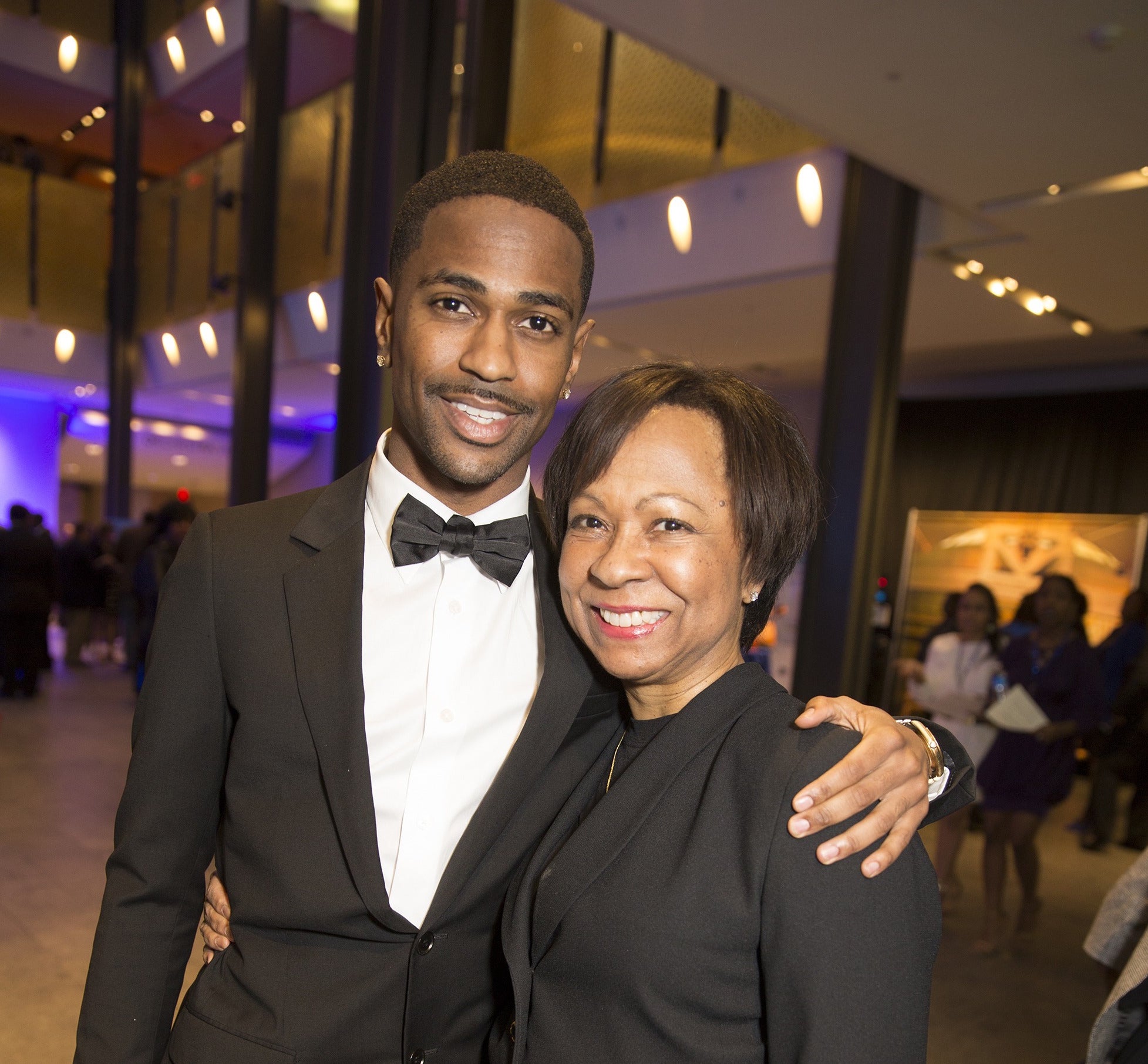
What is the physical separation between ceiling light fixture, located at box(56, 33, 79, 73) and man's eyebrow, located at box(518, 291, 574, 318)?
14509mm

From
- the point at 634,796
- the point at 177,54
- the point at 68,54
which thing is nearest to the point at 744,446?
the point at 634,796

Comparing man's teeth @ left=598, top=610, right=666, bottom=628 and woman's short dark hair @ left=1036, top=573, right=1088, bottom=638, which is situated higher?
man's teeth @ left=598, top=610, right=666, bottom=628

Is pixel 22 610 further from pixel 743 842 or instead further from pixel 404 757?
pixel 743 842

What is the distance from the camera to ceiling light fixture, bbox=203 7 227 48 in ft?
38.8

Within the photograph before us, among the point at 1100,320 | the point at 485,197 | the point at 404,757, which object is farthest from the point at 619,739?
the point at 1100,320

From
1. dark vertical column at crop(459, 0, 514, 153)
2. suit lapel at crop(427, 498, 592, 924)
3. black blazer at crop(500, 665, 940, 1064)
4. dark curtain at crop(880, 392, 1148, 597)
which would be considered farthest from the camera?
dark curtain at crop(880, 392, 1148, 597)

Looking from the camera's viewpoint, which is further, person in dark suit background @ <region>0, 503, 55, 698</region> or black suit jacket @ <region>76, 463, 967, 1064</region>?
person in dark suit background @ <region>0, 503, 55, 698</region>

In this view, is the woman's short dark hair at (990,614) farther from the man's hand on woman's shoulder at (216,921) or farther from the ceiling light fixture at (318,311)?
the ceiling light fixture at (318,311)

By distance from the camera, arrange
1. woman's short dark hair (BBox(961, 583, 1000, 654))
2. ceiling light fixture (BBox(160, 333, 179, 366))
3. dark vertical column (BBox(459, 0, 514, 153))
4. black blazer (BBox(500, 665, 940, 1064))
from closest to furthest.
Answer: black blazer (BBox(500, 665, 940, 1064)) < dark vertical column (BBox(459, 0, 514, 153)) < woman's short dark hair (BBox(961, 583, 1000, 654)) < ceiling light fixture (BBox(160, 333, 179, 366))

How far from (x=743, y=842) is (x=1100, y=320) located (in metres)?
7.42

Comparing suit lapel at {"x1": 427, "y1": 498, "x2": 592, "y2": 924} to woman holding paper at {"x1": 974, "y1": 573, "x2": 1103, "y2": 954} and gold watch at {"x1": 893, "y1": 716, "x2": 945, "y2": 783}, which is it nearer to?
gold watch at {"x1": 893, "y1": 716, "x2": 945, "y2": 783}

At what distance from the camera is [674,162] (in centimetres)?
627

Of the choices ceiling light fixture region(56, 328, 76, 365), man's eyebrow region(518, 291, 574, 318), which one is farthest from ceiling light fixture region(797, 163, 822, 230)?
ceiling light fixture region(56, 328, 76, 365)

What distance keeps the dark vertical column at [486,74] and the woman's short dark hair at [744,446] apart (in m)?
3.22
